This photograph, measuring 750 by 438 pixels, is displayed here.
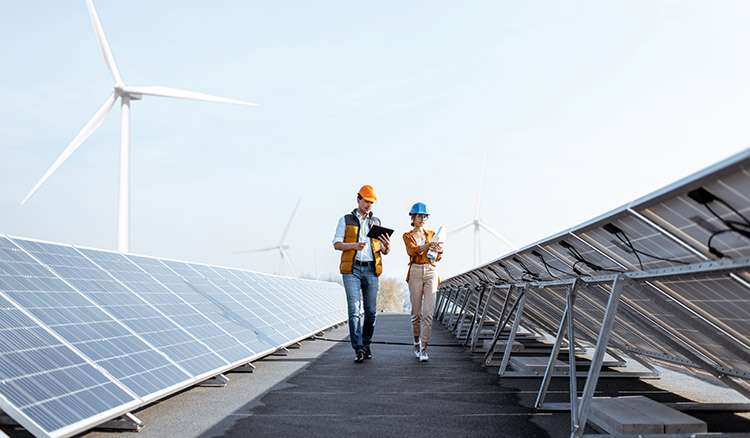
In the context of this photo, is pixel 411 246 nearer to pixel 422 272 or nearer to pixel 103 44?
pixel 422 272

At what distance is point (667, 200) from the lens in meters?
3.55

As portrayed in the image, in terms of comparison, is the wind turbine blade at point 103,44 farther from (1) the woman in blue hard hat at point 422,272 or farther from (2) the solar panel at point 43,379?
(2) the solar panel at point 43,379

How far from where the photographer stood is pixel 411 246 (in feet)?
32.5

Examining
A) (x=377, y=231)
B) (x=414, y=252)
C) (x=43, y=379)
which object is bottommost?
(x=43, y=379)

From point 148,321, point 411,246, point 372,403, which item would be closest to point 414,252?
point 411,246

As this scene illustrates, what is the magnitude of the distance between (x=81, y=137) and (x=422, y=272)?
45.3ft

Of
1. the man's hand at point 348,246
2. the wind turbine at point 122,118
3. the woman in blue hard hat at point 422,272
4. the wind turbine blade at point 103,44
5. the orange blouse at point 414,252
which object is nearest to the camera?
the man's hand at point 348,246

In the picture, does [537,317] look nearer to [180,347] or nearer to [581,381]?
[581,381]

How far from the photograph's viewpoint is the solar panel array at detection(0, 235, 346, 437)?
4.18 m

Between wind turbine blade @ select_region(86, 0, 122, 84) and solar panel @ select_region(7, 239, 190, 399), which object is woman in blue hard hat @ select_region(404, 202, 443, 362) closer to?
solar panel @ select_region(7, 239, 190, 399)

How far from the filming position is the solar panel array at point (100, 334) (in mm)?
4184

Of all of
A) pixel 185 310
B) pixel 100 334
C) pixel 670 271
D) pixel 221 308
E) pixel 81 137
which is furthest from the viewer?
pixel 81 137

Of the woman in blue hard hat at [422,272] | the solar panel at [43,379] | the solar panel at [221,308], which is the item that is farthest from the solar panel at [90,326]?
the woman in blue hard hat at [422,272]

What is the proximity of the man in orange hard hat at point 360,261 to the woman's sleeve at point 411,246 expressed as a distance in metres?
0.46
